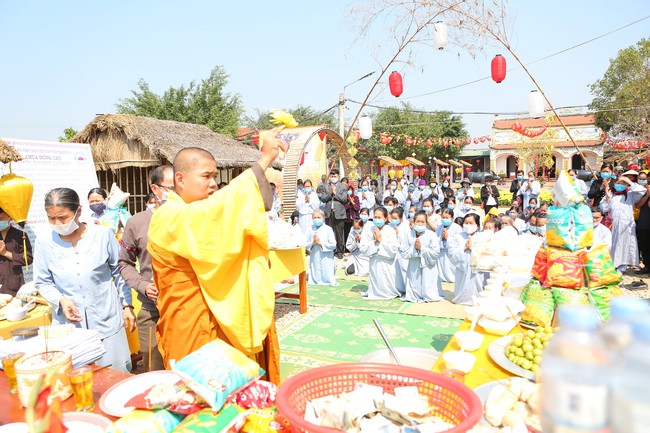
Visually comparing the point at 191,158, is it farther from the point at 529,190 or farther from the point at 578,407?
the point at 529,190

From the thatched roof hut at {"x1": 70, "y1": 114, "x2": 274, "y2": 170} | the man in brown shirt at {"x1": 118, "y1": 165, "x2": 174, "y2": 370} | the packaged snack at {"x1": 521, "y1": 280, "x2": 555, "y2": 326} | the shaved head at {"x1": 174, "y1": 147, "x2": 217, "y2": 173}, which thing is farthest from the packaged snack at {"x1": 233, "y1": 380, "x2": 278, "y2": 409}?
the thatched roof hut at {"x1": 70, "y1": 114, "x2": 274, "y2": 170}

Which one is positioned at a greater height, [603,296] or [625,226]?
[625,226]

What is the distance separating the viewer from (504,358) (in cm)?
245

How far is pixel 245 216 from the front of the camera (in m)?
2.03

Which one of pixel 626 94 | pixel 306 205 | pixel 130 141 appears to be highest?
pixel 626 94

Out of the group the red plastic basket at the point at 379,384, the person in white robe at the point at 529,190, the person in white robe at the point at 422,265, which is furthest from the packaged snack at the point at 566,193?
the person in white robe at the point at 529,190

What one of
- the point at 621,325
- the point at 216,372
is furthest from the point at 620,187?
the point at 621,325

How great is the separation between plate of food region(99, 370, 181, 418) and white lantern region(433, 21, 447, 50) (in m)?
7.60

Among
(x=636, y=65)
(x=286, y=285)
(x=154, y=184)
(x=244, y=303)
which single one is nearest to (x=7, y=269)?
(x=154, y=184)

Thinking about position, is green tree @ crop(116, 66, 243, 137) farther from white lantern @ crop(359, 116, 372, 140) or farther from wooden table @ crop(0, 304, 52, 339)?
wooden table @ crop(0, 304, 52, 339)

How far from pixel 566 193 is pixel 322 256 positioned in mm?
6130

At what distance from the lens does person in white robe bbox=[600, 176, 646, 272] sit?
8539mm

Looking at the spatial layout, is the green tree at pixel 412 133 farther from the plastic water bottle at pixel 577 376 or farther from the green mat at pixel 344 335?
the plastic water bottle at pixel 577 376

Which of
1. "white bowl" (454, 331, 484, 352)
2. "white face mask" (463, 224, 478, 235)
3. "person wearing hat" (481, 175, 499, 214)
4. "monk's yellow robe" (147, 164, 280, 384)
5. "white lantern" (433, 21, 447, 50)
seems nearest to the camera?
"monk's yellow robe" (147, 164, 280, 384)
